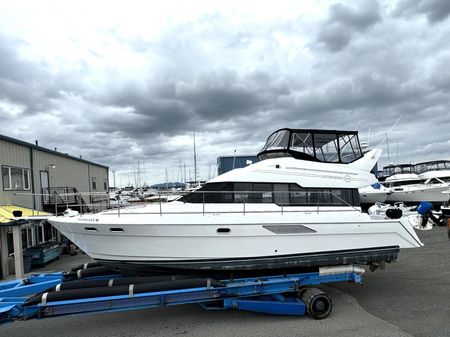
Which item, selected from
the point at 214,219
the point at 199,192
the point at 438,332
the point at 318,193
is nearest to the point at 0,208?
the point at 199,192

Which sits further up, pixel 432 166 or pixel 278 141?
pixel 278 141

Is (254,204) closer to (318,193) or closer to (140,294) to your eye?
(318,193)

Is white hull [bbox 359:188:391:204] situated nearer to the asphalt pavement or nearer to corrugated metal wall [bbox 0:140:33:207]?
the asphalt pavement

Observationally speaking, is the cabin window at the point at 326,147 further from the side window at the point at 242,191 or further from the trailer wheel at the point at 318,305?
the trailer wheel at the point at 318,305

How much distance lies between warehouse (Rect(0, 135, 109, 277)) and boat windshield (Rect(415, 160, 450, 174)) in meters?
30.3

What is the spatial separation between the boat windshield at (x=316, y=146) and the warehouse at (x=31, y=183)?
5.21 m

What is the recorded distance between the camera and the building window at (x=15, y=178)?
36.1ft

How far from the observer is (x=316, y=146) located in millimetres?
7664

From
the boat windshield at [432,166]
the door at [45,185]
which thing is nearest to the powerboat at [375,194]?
the boat windshield at [432,166]

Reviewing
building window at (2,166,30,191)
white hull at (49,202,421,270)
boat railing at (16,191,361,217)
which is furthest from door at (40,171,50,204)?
white hull at (49,202,421,270)

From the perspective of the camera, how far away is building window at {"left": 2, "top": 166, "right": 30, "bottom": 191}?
1102cm

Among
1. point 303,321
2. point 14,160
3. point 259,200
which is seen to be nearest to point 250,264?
point 303,321

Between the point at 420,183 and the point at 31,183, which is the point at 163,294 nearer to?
the point at 31,183

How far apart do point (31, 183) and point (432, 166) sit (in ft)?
108
